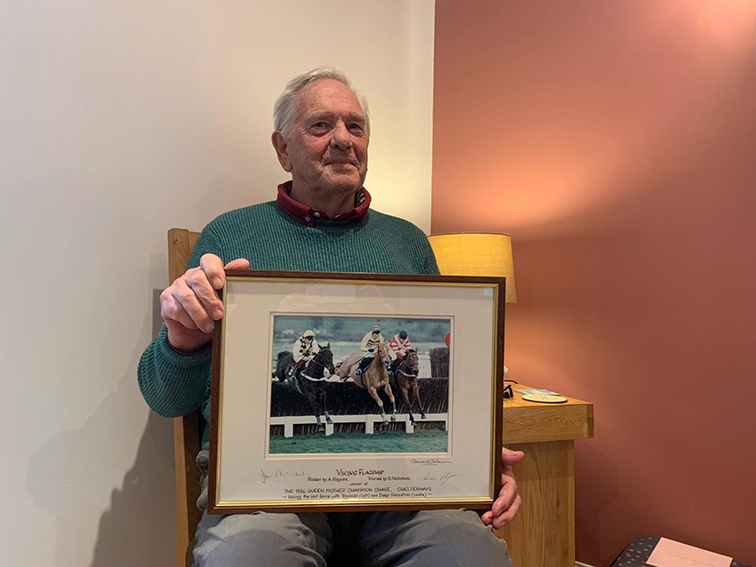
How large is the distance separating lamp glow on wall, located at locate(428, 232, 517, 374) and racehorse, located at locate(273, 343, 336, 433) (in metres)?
0.75

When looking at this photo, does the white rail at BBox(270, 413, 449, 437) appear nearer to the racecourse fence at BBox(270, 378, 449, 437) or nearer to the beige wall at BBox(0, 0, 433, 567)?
the racecourse fence at BBox(270, 378, 449, 437)

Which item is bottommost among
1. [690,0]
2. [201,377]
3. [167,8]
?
[201,377]

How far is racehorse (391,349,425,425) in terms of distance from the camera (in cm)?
69

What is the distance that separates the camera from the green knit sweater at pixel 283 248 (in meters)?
0.83

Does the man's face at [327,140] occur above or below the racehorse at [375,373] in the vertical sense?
above

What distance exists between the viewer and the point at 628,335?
138 cm

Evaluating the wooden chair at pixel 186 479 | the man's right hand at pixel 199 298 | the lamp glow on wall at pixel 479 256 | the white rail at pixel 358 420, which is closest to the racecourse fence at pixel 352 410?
the white rail at pixel 358 420

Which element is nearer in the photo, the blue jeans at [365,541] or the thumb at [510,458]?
the blue jeans at [365,541]

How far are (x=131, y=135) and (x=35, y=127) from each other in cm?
19

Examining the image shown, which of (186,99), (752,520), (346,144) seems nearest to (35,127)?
(186,99)

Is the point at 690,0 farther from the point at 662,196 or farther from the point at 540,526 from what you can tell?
the point at 540,526

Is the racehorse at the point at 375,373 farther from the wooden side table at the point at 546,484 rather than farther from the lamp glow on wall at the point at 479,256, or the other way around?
the lamp glow on wall at the point at 479,256

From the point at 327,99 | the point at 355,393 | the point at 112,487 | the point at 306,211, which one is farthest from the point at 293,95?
the point at 112,487

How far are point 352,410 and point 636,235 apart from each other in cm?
109
